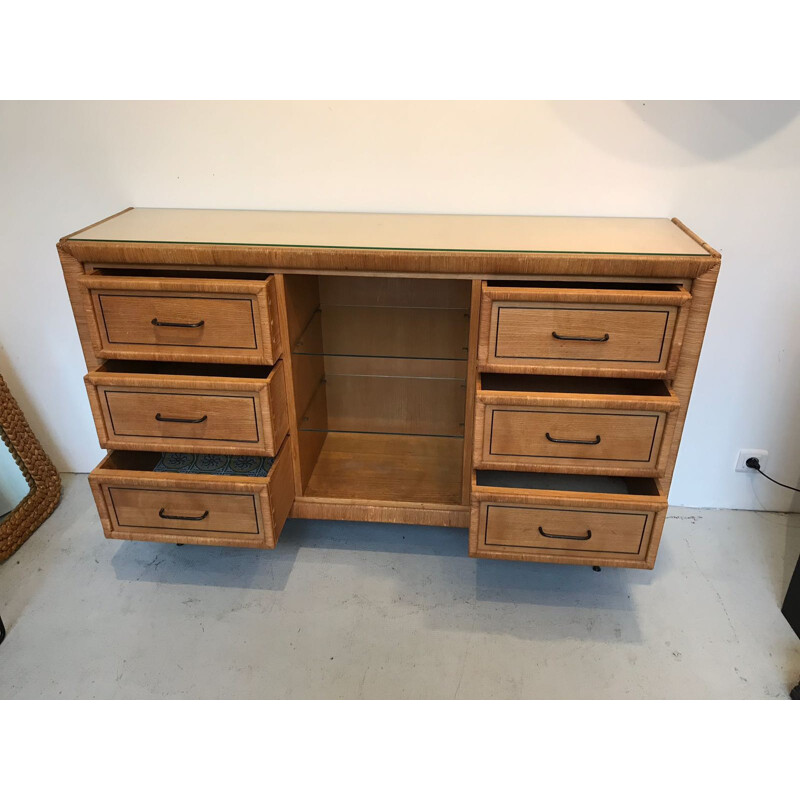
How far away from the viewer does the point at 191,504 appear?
5.09 feet

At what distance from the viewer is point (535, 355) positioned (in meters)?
1.40

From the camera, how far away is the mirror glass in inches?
74.8

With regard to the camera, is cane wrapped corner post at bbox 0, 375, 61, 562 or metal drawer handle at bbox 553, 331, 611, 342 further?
cane wrapped corner post at bbox 0, 375, 61, 562

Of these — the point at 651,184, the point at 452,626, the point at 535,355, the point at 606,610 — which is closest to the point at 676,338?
the point at 535,355

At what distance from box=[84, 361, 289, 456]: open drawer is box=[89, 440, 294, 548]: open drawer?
0.07 m

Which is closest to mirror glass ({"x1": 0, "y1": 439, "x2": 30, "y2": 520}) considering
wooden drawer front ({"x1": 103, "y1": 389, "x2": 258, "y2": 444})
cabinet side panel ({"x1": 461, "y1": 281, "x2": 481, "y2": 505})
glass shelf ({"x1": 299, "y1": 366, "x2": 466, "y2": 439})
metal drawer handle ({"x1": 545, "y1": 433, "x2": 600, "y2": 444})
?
wooden drawer front ({"x1": 103, "y1": 389, "x2": 258, "y2": 444})

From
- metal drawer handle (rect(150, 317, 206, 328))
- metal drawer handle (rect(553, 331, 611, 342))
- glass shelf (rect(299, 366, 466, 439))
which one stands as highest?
metal drawer handle (rect(150, 317, 206, 328))

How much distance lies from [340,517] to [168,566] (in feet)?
1.77

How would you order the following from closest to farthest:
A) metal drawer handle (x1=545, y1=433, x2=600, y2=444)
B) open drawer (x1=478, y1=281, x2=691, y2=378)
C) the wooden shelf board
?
open drawer (x1=478, y1=281, x2=691, y2=378) → metal drawer handle (x1=545, y1=433, x2=600, y2=444) → the wooden shelf board

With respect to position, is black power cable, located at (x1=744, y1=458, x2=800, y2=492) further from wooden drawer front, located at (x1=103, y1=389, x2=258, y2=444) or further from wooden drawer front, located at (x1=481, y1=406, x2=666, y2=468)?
wooden drawer front, located at (x1=103, y1=389, x2=258, y2=444)

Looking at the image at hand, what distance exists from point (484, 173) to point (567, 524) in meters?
0.93

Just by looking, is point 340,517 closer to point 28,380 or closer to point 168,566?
point 168,566

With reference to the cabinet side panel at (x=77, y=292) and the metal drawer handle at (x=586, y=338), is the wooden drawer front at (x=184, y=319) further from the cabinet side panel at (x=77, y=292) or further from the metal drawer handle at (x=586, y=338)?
the metal drawer handle at (x=586, y=338)

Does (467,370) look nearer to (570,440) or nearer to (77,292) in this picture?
(570,440)
